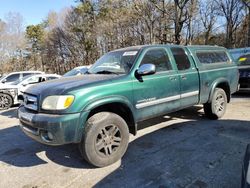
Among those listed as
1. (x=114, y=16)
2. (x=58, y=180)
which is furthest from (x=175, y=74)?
(x=114, y=16)

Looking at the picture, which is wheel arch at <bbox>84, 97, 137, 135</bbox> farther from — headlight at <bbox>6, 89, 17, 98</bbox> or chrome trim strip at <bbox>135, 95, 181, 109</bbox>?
headlight at <bbox>6, 89, 17, 98</bbox>

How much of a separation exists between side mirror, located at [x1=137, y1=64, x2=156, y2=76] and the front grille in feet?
5.46

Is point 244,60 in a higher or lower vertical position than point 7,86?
higher

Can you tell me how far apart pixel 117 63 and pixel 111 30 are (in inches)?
854

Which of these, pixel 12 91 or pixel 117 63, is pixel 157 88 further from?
pixel 12 91

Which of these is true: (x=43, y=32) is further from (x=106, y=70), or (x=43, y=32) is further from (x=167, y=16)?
(x=106, y=70)

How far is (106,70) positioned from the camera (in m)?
4.45

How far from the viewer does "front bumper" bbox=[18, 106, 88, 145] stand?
324 centimetres

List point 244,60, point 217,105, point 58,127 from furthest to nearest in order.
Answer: point 244,60, point 217,105, point 58,127

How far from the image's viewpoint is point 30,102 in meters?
3.74

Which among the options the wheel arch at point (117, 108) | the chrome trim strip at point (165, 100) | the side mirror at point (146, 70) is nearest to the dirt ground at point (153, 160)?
the wheel arch at point (117, 108)

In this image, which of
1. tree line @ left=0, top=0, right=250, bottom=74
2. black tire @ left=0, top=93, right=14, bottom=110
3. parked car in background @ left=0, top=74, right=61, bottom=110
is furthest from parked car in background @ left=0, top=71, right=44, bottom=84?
tree line @ left=0, top=0, right=250, bottom=74

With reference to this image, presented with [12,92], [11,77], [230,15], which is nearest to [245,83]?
[12,92]

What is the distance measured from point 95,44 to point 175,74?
86.4ft
